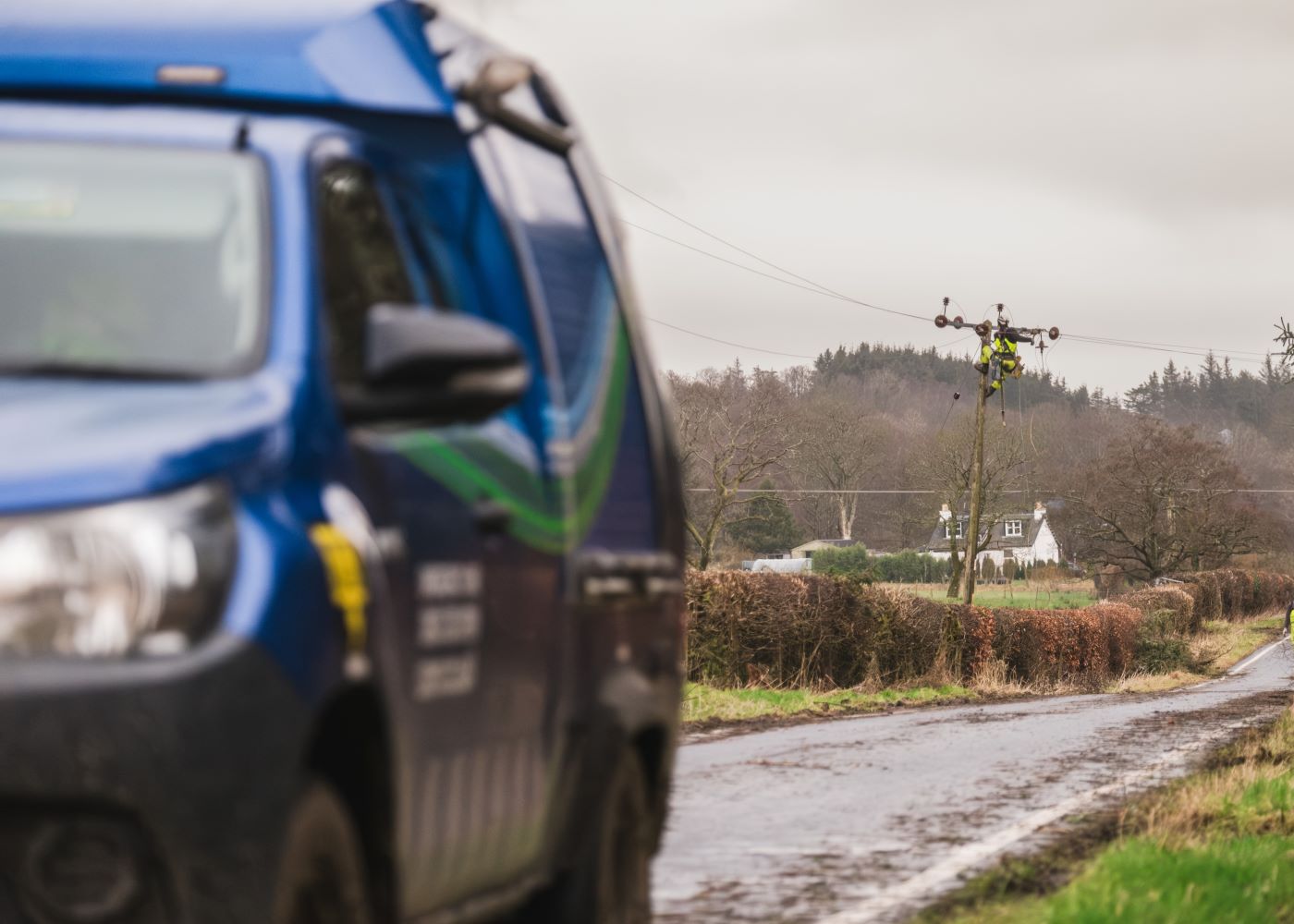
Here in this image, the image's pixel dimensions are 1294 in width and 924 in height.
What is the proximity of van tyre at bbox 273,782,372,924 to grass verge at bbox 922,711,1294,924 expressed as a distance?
4144 mm

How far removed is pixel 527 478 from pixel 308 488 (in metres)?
1.11

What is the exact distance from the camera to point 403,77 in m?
4.56

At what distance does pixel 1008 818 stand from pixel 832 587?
61.4ft

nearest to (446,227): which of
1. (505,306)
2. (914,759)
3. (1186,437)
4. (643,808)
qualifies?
(505,306)

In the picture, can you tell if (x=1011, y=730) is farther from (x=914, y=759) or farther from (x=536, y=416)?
(x=536, y=416)

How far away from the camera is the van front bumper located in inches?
117

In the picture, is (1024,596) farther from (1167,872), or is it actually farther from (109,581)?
(109,581)

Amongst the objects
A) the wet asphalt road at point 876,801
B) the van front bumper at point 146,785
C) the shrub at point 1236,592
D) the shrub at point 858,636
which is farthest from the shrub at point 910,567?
the van front bumper at point 146,785

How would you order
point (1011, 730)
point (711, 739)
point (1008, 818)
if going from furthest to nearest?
point (1011, 730) < point (711, 739) < point (1008, 818)

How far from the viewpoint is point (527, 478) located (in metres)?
4.50

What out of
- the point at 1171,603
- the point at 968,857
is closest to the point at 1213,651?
the point at 1171,603

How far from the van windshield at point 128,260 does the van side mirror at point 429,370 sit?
0.73 ft

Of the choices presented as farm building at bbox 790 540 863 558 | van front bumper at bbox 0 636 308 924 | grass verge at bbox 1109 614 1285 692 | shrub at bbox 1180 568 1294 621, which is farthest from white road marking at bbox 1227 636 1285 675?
farm building at bbox 790 540 863 558

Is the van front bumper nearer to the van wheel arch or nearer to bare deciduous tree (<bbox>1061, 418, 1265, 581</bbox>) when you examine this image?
the van wheel arch
